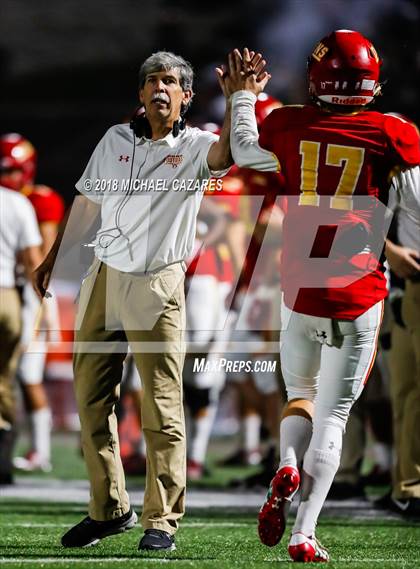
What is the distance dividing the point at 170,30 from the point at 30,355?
13.6 ft

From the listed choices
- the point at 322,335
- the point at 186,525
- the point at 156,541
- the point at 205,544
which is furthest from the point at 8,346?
the point at 322,335

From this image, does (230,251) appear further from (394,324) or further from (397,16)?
(397,16)

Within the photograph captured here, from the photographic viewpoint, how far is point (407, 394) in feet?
17.5

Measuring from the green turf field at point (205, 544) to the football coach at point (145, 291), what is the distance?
5.2 inches

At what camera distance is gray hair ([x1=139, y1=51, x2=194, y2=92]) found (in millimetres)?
3992

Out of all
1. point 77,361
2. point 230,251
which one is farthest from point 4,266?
point 77,361

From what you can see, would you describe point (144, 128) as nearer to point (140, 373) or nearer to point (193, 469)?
point (140, 373)

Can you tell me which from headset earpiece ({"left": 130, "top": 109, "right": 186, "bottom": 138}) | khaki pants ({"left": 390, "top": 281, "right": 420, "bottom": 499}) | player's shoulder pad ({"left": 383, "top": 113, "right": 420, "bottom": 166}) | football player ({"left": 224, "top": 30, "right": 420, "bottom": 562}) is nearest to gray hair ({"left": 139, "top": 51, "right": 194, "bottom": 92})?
headset earpiece ({"left": 130, "top": 109, "right": 186, "bottom": 138})

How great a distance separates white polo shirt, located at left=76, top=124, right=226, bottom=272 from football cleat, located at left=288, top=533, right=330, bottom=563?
0.92 metres

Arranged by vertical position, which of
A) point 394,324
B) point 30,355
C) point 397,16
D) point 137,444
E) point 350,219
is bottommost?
point 137,444

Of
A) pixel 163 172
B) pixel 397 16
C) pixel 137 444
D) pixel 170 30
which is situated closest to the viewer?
pixel 163 172

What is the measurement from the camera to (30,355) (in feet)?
24.5

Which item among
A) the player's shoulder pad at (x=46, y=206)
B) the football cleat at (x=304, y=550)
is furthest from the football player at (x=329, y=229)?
the player's shoulder pad at (x=46, y=206)

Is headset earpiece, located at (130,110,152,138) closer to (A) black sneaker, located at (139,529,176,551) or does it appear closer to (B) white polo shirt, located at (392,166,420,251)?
(B) white polo shirt, located at (392,166,420,251)
